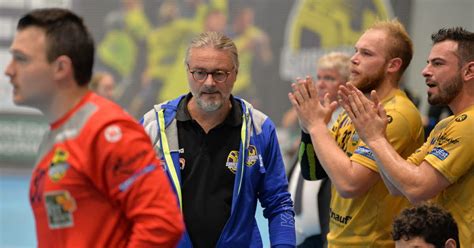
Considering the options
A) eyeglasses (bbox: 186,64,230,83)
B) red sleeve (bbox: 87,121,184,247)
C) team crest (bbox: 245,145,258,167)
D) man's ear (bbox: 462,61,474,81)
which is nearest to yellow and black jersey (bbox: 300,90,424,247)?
man's ear (bbox: 462,61,474,81)

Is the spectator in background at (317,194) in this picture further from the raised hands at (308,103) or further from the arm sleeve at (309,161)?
the raised hands at (308,103)

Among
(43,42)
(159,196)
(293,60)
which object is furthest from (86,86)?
(293,60)

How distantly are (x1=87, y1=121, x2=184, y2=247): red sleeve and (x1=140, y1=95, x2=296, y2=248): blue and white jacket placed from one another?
1.47 meters

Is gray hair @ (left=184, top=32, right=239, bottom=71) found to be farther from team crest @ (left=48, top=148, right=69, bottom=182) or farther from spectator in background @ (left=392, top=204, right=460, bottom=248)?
team crest @ (left=48, top=148, right=69, bottom=182)

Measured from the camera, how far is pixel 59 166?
3061 millimetres

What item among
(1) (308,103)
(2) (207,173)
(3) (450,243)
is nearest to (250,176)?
(2) (207,173)

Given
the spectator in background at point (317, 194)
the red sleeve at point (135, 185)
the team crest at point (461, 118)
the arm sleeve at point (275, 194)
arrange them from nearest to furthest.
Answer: the red sleeve at point (135, 185) < the team crest at point (461, 118) < the arm sleeve at point (275, 194) < the spectator in background at point (317, 194)

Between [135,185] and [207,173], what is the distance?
156 centimetres

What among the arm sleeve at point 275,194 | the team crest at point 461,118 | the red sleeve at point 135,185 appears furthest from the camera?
the arm sleeve at point 275,194

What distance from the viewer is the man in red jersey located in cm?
300

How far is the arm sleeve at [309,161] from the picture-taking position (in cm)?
509

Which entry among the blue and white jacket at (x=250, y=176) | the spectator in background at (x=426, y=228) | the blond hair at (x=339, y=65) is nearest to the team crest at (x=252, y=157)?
the blue and white jacket at (x=250, y=176)

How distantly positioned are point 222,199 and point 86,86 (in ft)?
4.96

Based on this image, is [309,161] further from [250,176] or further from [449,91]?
[449,91]
